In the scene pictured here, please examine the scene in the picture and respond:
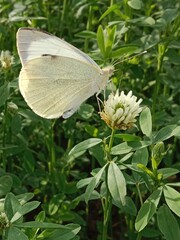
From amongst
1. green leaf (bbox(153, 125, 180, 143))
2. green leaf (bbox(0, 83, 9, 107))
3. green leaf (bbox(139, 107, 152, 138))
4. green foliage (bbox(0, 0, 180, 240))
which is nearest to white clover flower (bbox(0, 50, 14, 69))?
green foliage (bbox(0, 0, 180, 240))

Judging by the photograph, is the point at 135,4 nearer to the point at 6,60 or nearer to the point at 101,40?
the point at 101,40

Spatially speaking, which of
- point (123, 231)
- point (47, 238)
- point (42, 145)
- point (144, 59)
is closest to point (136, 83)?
point (144, 59)

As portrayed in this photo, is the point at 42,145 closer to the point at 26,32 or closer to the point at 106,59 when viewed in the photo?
the point at 106,59

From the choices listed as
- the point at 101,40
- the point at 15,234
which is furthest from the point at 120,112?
the point at 101,40

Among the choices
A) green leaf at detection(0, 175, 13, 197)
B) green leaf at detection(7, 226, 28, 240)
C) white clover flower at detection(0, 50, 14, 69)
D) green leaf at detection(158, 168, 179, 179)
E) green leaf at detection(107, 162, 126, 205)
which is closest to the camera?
green leaf at detection(7, 226, 28, 240)

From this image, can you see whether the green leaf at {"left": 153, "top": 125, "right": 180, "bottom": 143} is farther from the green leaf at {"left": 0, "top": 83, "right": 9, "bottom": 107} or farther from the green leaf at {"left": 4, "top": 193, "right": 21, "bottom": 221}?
the green leaf at {"left": 0, "top": 83, "right": 9, "bottom": 107}

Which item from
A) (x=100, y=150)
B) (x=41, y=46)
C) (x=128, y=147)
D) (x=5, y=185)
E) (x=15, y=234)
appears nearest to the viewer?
(x=15, y=234)
